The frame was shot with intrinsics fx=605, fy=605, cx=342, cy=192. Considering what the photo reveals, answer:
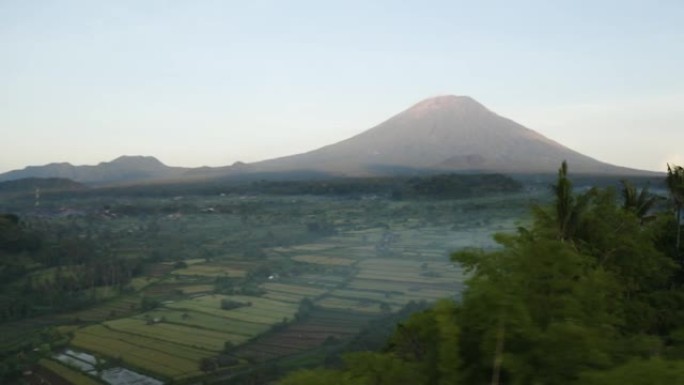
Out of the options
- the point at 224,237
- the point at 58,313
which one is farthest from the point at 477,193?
the point at 58,313

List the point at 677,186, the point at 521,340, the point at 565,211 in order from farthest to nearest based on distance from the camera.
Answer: the point at 677,186 < the point at 565,211 < the point at 521,340

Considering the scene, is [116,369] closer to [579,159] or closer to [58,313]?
[58,313]

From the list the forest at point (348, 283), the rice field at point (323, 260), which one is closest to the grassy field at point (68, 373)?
the forest at point (348, 283)

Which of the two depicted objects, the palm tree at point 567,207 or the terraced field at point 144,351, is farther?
the terraced field at point 144,351

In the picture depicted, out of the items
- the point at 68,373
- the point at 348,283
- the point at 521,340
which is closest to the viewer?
the point at 521,340

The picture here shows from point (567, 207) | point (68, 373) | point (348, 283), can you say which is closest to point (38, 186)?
point (348, 283)

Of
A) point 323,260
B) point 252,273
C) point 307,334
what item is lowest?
point 307,334

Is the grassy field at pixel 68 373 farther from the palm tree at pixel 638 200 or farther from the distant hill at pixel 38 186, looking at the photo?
the distant hill at pixel 38 186

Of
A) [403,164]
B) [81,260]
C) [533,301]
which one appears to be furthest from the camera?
[403,164]

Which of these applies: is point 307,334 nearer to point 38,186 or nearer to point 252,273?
point 252,273
